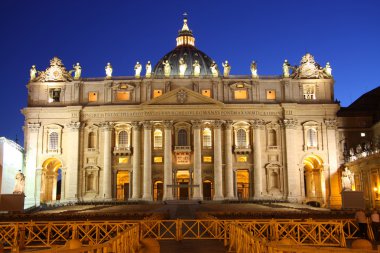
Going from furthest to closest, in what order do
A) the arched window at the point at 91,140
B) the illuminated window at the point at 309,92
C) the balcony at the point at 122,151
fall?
the illuminated window at the point at 309,92 < the arched window at the point at 91,140 < the balcony at the point at 122,151

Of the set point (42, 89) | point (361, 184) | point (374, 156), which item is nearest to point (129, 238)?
point (374, 156)

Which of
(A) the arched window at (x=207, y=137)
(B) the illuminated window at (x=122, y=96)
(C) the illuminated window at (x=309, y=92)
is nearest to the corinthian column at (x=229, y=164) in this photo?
(A) the arched window at (x=207, y=137)

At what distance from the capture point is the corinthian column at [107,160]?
78188 mm

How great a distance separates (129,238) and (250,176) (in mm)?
59899

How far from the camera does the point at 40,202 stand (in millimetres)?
78000

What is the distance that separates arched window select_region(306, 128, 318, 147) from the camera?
3184 inches

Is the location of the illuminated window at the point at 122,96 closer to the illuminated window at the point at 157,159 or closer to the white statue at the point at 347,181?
the illuminated window at the point at 157,159

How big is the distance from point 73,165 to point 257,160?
92.2 ft

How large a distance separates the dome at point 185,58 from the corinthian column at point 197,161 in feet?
80.1

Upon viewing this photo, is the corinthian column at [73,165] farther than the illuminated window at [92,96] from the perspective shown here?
No

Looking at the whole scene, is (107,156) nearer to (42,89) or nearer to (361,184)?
(42,89)

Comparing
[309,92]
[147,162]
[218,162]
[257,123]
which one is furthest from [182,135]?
[309,92]

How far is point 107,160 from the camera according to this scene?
78750 millimetres

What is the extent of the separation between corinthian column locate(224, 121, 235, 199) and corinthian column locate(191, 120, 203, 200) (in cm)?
410
